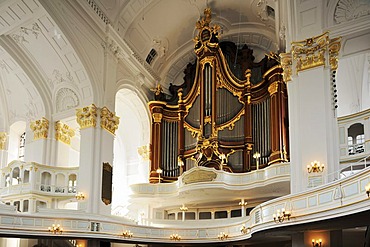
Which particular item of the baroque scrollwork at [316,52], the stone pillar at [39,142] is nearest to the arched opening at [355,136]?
the baroque scrollwork at [316,52]

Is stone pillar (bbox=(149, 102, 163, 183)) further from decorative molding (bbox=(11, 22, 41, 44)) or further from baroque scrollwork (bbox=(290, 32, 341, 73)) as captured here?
baroque scrollwork (bbox=(290, 32, 341, 73))

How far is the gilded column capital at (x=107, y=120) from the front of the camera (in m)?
23.4

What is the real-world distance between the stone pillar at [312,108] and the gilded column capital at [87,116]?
948 centimetres

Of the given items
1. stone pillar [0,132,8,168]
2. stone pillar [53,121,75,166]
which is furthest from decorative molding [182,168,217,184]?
stone pillar [0,132,8,168]

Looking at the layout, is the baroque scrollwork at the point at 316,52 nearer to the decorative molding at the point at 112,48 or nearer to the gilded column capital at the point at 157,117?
the decorative molding at the point at 112,48

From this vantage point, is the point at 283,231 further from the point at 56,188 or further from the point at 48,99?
the point at 48,99

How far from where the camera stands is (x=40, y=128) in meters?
24.7

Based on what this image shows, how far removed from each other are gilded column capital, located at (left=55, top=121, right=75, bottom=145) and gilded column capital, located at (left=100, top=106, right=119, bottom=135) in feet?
9.38

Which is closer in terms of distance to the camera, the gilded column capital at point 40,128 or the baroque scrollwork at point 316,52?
the baroque scrollwork at point 316,52

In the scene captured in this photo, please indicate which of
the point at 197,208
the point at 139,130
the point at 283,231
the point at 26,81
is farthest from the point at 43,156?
the point at 283,231

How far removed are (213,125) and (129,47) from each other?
19.2 ft

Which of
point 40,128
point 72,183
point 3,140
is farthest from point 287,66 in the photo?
point 3,140

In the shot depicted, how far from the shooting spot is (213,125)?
2492cm

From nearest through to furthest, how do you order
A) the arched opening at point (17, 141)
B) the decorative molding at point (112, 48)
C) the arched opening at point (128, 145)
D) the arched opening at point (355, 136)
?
the arched opening at point (355, 136)
the decorative molding at point (112, 48)
the arched opening at point (17, 141)
the arched opening at point (128, 145)
